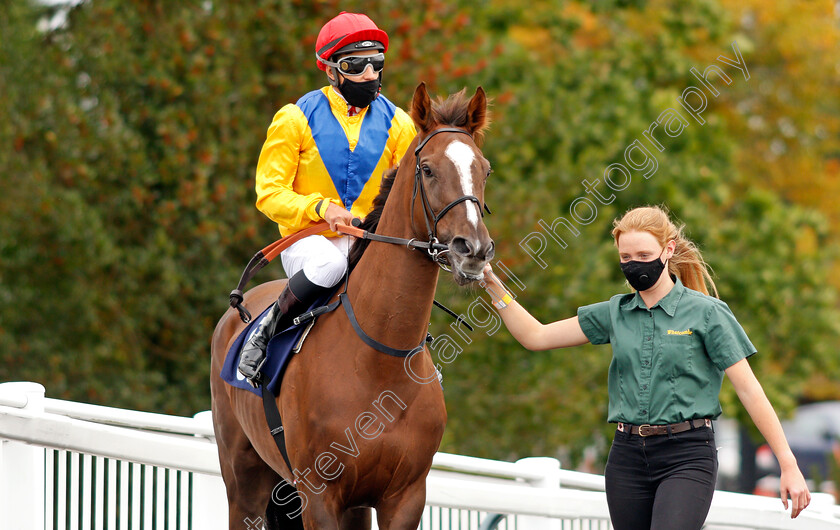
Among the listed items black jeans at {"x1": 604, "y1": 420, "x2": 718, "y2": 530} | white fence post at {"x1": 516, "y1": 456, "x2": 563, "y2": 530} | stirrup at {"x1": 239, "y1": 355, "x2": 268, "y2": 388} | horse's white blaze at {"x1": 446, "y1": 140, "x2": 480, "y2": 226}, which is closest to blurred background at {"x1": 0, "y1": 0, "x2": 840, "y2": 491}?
white fence post at {"x1": 516, "y1": 456, "x2": 563, "y2": 530}

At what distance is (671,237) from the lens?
154 inches

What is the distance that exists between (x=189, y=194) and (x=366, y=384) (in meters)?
6.07

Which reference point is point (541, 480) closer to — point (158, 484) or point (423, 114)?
point (158, 484)

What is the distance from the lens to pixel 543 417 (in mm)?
11586

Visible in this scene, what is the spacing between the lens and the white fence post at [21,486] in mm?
5000

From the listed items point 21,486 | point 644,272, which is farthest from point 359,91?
point 21,486

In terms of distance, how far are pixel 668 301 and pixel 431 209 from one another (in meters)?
1.01

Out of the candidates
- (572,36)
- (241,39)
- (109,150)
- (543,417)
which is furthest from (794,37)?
(109,150)

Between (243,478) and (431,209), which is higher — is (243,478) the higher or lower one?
the lower one

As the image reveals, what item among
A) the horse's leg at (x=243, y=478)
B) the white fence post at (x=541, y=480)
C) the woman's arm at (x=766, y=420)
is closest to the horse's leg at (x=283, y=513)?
the horse's leg at (x=243, y=478)

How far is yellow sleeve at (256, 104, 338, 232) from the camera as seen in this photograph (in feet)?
14.1

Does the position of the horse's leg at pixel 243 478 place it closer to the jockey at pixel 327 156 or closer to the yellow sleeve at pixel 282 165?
the jockey at pixel 327 156

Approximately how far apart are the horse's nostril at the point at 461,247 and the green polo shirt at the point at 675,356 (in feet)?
2.85

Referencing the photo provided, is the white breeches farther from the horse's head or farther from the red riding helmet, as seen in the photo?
the red riding helmet
